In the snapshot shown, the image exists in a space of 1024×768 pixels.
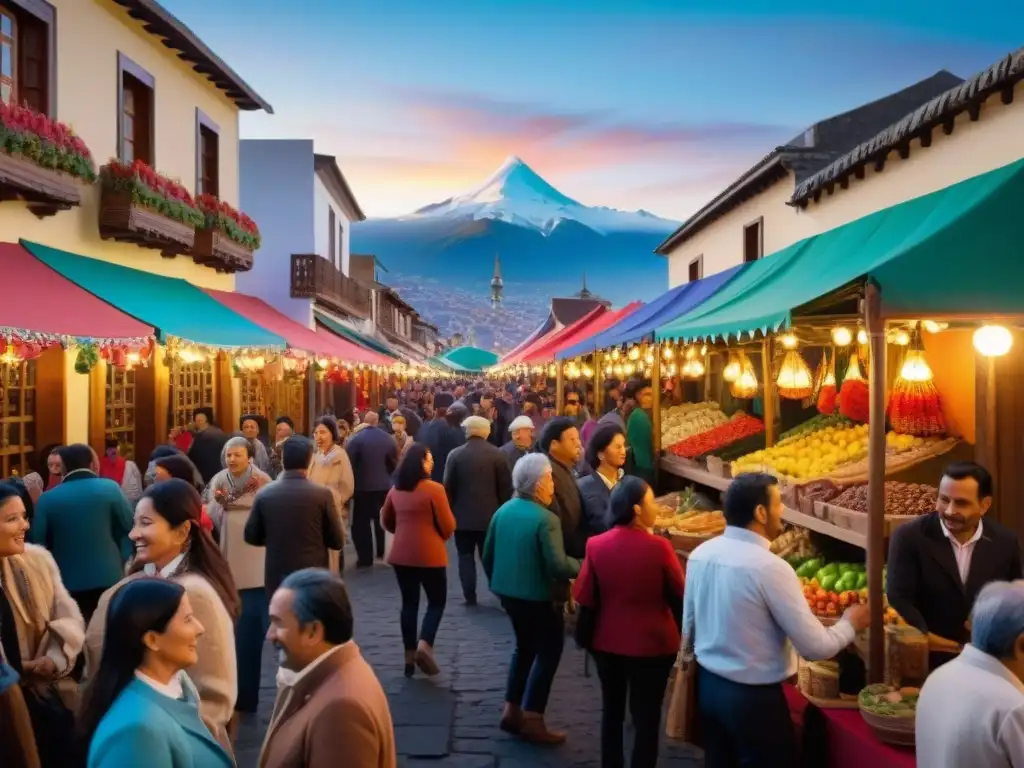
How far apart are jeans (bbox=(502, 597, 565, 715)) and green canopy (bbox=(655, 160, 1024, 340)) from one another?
2.40 metres

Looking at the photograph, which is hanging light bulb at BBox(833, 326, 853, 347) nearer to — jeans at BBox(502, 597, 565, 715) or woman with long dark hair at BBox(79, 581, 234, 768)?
jeans at BBox(502, 597, 565, 715)

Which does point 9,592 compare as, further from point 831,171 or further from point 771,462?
point 831,171

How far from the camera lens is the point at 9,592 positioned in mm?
4188

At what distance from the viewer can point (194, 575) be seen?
12.3 ft

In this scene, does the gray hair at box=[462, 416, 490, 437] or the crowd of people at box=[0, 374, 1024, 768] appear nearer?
the crowd of people at box=[0, 374, 1024, 768]

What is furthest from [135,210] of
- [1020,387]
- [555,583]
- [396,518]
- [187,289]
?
[1020,387]

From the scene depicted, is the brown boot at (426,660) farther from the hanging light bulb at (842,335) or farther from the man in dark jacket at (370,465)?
the hanging light bulb at (842,335)

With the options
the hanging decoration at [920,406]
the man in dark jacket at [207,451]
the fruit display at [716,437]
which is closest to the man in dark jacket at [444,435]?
the fruit display at [716,437]

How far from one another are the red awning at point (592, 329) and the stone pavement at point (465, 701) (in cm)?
790

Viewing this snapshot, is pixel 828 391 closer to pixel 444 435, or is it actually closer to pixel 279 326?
pixel 444 435

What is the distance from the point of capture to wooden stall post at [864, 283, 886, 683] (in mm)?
4848

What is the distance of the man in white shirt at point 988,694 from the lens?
114 inches

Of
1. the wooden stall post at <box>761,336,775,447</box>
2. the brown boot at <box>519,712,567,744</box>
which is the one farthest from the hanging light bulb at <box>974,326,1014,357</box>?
the wooden stall post at <box>761,336,775,447</box>

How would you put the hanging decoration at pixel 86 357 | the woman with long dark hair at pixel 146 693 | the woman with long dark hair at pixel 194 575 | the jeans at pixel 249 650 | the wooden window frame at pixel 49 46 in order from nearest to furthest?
the woman with long dark hair at pixel 146 693, the woman with long dark hair at pixel 194 575, the jeans at pixel 249 650, the hanging decoration at pixel 86 357, the wooden window frame at pixel 49 46
